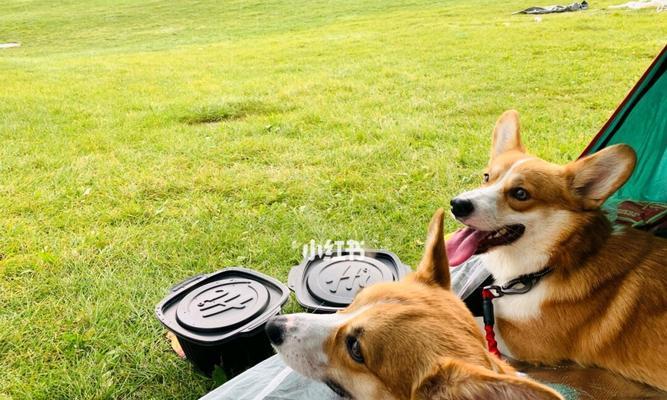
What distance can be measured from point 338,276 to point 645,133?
6.23 ft

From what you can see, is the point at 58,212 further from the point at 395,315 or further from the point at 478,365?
the point at 478,365

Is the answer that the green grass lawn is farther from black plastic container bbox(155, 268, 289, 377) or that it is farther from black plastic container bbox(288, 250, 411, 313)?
black plastic container bbox(288, 250, 411, 313)

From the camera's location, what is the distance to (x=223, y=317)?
2.57m

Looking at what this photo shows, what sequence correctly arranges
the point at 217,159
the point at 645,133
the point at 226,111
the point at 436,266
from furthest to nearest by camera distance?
the point at 226,111, the point at 217,159, the point at 645,133, the point at 436,266

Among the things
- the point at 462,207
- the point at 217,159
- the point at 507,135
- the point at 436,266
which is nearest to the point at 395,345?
the point at 436,266

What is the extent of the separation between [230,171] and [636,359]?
375 cm

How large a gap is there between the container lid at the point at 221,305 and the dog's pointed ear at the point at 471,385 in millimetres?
1076

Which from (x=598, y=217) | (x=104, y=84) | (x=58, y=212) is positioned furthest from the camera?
(x=104, y=84)

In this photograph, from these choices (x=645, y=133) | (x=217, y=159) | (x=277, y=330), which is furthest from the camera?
(x=217, y=159)

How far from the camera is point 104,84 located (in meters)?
8.85

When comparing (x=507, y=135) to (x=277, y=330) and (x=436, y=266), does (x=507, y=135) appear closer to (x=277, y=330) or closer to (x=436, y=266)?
(x=436, y=266)

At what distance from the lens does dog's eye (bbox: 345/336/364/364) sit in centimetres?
188

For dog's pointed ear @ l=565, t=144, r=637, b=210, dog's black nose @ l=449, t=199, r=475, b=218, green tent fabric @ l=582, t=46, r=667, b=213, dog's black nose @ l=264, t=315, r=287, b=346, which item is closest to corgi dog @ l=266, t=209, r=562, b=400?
dog's black nose @ l=264, t=315, r=287, b=346

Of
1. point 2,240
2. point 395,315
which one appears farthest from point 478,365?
point 2,240
